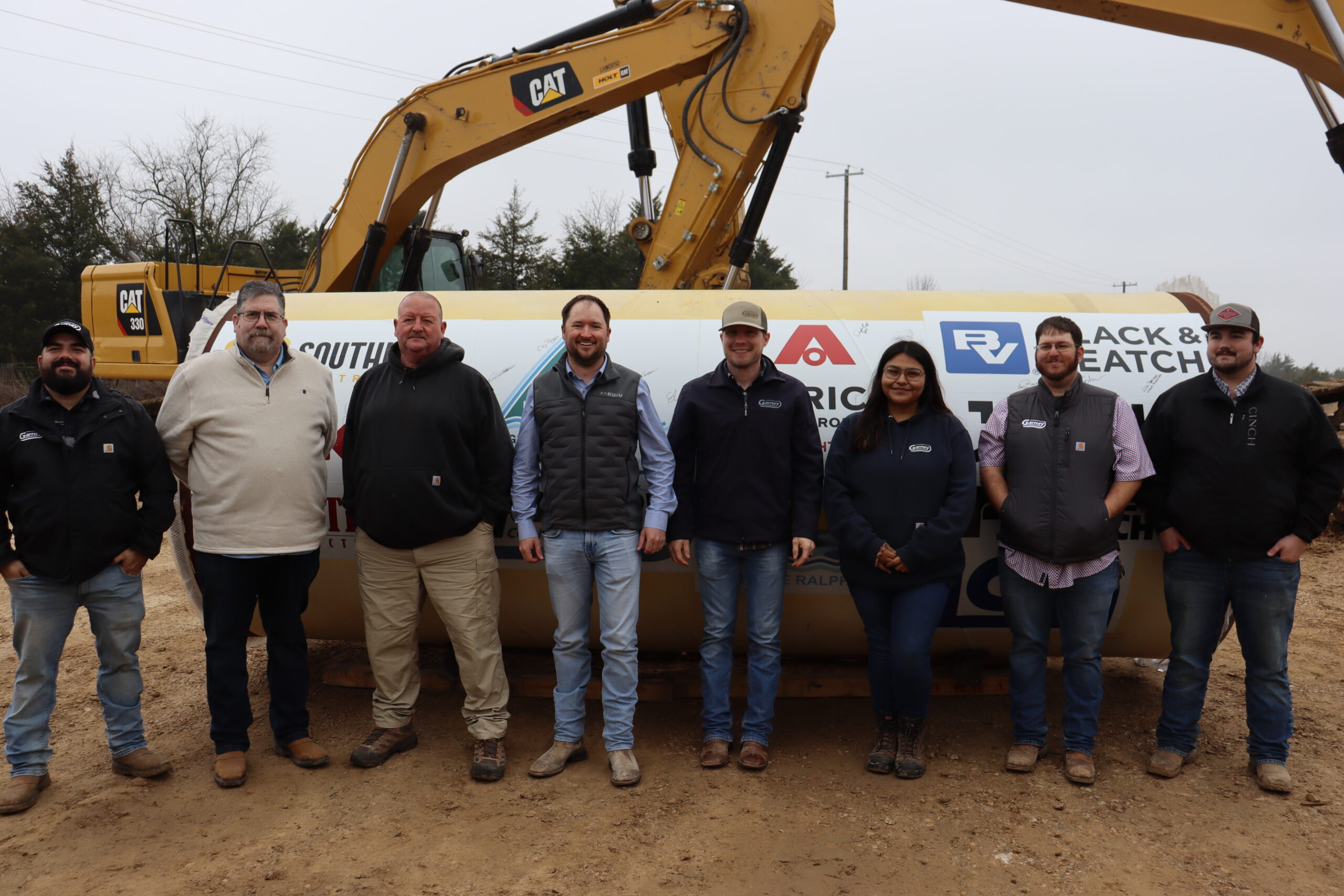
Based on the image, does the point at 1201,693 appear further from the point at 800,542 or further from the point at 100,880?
the point at 100,880

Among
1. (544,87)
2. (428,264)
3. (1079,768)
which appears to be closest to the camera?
(1079,768)

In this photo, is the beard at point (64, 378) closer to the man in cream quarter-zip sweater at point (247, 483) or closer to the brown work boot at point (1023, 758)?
the man in cream quarter-zip sweater at point (247, 483)

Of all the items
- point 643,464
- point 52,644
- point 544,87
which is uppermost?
point 544,87

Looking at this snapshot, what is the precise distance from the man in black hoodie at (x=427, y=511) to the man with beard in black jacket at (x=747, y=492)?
958 millimetres

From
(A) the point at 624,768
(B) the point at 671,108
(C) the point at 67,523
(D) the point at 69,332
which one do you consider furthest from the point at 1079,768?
(B) the point at 671,108

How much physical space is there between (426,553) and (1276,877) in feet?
12.9

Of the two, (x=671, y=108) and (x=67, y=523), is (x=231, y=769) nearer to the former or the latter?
(x=67, y=523)

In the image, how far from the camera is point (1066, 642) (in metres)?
4.34

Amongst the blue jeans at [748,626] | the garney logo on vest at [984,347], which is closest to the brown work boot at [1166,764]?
the blue jeans at [748,626]

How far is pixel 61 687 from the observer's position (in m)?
5.96

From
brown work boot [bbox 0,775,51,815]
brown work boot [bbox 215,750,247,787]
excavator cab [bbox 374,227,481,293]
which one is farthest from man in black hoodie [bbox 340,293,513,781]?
excavator cab [bbox 374,227,481,293]

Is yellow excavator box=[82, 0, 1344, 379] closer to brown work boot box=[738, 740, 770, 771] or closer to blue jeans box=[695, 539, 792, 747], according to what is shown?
blue jeans box=[695, 539, 792, 747]

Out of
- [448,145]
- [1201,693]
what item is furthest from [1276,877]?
[448,145]

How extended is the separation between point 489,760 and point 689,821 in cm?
110
